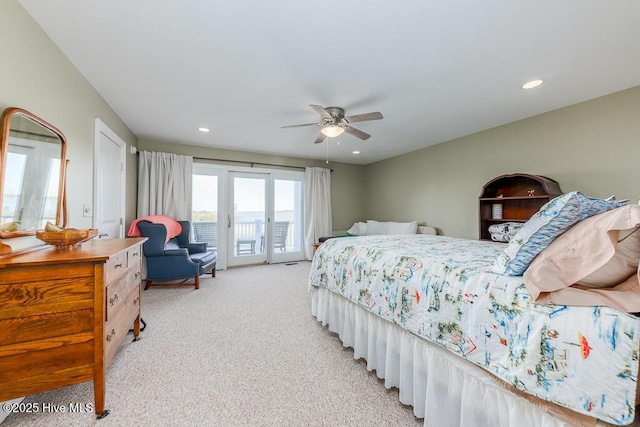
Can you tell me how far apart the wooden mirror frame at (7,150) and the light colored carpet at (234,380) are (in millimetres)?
1011

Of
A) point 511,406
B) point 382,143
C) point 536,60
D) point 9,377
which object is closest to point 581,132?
point 536,60

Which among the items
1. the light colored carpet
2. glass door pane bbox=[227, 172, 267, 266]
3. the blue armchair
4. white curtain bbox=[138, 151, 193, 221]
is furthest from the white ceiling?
the light colored carpet

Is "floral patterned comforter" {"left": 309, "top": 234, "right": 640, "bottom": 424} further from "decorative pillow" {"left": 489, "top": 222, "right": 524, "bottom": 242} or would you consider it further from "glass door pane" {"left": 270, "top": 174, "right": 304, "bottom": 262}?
"glass door pane" {"left": 270, "top": 174, "right": 304, "bottom": 262}

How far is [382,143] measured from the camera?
4.48 m

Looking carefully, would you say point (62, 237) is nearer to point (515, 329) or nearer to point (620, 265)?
point (515, 329)

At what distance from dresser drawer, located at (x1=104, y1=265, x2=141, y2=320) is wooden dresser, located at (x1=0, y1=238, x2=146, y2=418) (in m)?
0.02

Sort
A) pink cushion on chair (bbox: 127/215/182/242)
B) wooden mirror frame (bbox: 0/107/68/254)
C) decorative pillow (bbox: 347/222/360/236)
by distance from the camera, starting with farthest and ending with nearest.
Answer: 1. decorative pillow (bbox: 347/222/360/236)
2. pink cushion on chair (bbox: 127/215/182/242)
3. wooden mirror frame (bbox: 0/107/68/254)

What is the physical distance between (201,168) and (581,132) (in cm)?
561

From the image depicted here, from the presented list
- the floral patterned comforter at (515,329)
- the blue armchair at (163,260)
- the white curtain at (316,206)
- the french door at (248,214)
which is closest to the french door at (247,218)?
the french door at (248,214)

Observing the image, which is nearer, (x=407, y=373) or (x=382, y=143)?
(x=407, y=373)

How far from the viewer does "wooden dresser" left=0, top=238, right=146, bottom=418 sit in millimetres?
1169

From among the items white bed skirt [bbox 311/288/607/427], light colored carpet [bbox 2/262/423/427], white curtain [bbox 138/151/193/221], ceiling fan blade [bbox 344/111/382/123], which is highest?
ceiling fan blade [bbox 344/111/382/123]

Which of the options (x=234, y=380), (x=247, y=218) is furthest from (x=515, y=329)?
(x=247, y=218)

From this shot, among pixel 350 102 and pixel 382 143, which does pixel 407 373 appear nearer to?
pixel 350 102
